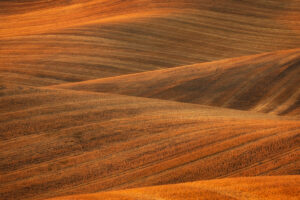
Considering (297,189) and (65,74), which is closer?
(297,189)

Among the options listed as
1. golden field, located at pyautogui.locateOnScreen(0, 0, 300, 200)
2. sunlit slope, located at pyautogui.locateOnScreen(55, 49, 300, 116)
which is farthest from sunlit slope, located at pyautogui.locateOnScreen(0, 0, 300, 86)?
sunlit slope, located at pyautogui.locateOnScreen(55, 49, 300, 116)

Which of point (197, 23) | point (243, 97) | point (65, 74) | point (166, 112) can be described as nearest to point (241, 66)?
point (243, 97)

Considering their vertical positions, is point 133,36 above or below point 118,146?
above

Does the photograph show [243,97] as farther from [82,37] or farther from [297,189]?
[82,37]

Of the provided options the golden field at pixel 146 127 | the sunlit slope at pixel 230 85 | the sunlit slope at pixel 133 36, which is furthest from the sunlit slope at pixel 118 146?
the sunlit slope at pixel 133 36

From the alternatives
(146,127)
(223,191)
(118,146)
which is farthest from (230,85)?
(223,191)

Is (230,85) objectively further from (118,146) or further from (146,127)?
(118,146)
